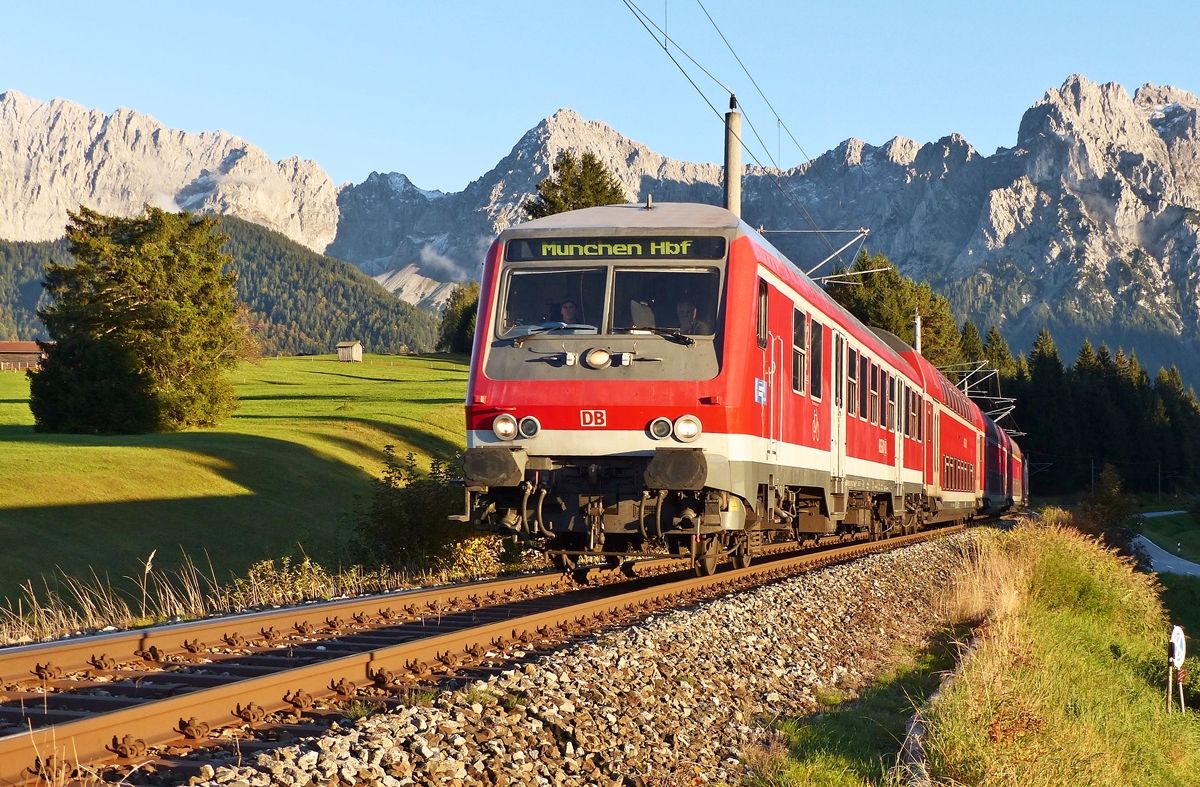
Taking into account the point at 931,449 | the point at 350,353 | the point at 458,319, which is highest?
the point at 458,319

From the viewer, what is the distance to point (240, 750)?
533 cm

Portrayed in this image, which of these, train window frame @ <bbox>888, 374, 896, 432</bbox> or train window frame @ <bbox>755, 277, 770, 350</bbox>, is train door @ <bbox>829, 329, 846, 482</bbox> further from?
train window frame @ <bbox>888, 374, 896, 432</bbox>

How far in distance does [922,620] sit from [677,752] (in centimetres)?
748

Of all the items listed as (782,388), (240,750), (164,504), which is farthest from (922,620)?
(164,504)

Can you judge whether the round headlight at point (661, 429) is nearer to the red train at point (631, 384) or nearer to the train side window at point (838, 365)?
the red train at point (631, 384)

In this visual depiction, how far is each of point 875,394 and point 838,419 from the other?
3.29 metres

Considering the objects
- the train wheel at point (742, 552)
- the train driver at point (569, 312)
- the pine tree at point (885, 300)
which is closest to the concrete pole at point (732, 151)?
the train wheel at point (742, 552)

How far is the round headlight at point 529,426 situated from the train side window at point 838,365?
5640 millimetres

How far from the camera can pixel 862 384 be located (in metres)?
17.3

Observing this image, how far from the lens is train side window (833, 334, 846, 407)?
15.3 meters

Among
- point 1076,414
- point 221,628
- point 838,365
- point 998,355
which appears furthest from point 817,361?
point 998,355

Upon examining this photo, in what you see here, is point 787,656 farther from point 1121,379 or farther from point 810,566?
point 1121,379

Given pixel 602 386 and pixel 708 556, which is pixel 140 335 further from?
pixel 602 386

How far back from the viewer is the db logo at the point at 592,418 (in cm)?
1077
